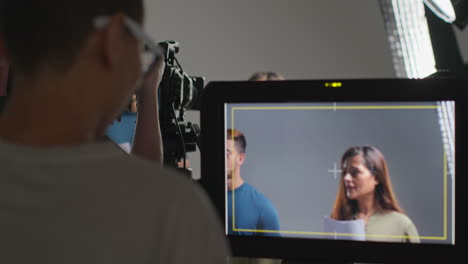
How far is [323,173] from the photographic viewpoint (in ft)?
2.40

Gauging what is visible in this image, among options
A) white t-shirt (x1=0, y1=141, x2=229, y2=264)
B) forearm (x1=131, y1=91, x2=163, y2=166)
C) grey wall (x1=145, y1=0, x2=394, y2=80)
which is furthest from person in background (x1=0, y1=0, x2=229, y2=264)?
grey wall (x1=145, y1=0, x2=394, y2=80)

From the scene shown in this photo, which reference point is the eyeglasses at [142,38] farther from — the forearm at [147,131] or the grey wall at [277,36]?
the grey wall at [277,36]

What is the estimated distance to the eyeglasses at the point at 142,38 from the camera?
0.42 meters

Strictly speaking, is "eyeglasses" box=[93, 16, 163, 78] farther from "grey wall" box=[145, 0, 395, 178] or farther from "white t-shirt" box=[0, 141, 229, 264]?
"grey wall" box=[145, 0, 395, 178]

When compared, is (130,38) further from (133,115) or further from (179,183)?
(133,115)

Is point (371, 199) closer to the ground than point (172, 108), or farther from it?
closer to the ground

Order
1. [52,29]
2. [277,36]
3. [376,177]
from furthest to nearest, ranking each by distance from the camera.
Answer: [277,36] < [376,177] < [52,29]

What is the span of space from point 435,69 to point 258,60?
2.50 metres

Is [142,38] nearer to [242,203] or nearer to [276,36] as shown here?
[242,203]

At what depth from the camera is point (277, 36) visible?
3355 millimetres

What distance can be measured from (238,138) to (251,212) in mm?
109

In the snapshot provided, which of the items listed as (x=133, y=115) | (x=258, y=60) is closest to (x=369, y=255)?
(x=133, y=115)

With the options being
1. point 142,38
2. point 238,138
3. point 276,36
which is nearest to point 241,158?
point 238,138

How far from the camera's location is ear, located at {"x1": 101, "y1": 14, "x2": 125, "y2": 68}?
0.42m
